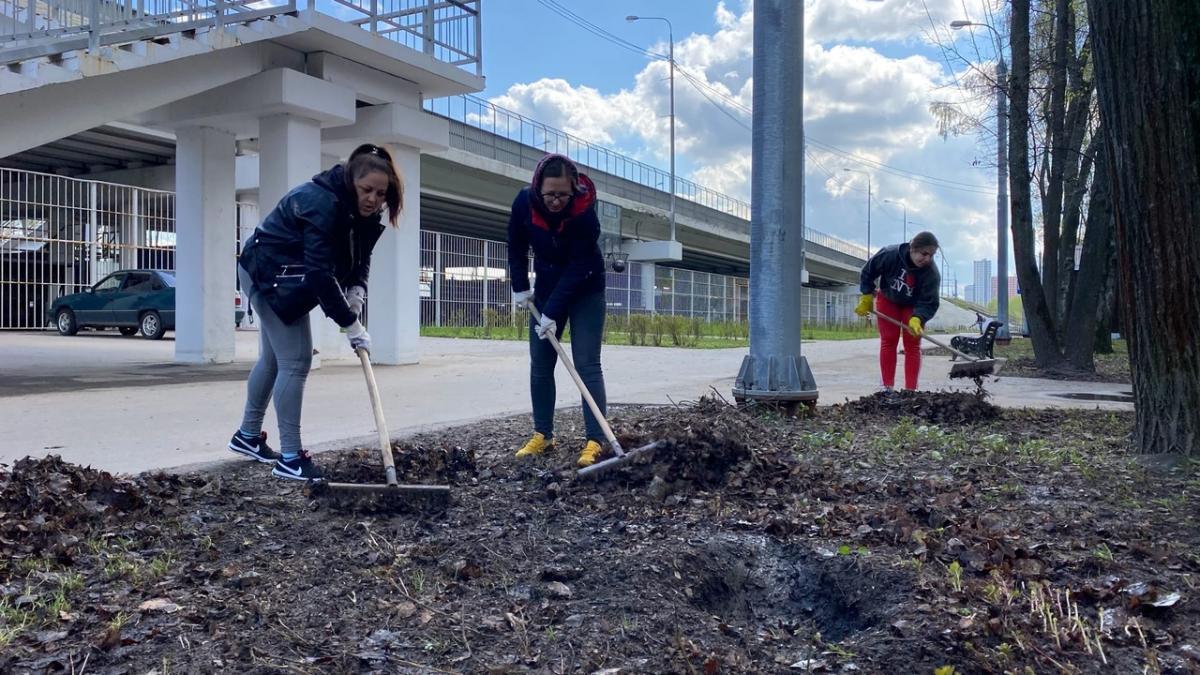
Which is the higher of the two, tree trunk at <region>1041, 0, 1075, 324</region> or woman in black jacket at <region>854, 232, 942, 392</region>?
tree trunk at <region>1041, 0, 1075, 324</region>

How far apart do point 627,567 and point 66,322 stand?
2193cm

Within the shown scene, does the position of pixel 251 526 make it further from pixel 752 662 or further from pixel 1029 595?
pixel 1029 595

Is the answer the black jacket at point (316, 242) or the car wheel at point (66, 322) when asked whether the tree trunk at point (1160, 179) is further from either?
the car wheel at point (66, 322)

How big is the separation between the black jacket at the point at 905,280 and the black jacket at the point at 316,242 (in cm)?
474

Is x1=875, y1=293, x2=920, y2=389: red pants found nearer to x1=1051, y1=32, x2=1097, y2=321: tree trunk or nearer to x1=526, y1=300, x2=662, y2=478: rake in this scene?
x1=526, y1=300, x2=662, y2=478: rake

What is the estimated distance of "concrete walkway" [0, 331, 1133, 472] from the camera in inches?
210

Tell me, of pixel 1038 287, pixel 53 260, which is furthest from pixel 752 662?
pixel 53 260

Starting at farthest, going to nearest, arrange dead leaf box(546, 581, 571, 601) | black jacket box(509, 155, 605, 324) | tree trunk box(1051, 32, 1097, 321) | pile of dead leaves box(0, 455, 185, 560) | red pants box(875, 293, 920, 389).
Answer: tree trunk box(1051, 32, 1097, 321), red pants box(875, 293, 920, 389), black jacket box(509, 155, 605, 324), pile of dead leaves box(0, 455, 185, 560), dead leaf box(546, 581, 571, 601)

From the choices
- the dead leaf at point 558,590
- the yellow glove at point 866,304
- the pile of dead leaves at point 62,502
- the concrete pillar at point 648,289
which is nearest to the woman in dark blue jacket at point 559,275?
the dead leaf at point 558,590

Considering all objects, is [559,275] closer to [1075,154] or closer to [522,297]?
[522,297]

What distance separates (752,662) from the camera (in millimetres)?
2316

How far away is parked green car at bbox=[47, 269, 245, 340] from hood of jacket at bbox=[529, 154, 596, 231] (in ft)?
56.8

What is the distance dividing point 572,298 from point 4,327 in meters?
23.5

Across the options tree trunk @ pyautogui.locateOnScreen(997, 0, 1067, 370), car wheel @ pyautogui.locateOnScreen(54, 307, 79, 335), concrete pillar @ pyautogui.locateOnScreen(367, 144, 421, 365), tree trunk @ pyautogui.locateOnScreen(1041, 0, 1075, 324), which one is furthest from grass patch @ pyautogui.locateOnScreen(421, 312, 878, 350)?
concrete pillar @ pyautogui.locateOnScreen(367, 144, 421, 365)
